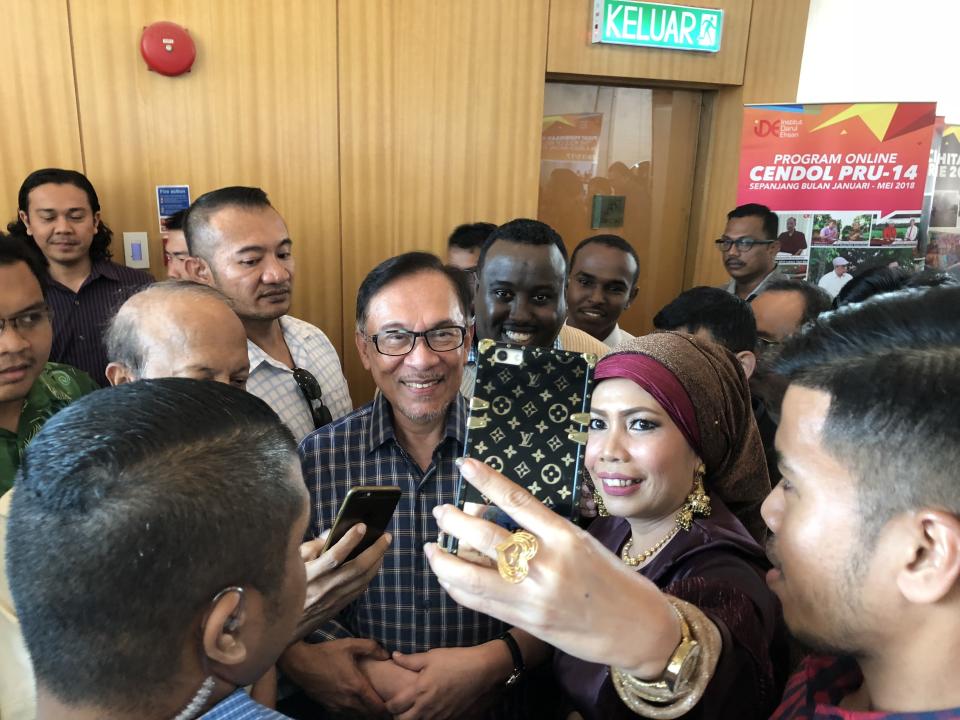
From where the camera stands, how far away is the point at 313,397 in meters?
2.29

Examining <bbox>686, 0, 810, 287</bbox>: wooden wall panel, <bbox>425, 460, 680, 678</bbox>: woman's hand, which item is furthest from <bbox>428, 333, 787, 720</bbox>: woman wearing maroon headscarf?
<bbox>686, 0, 810, 287</bbox>: wooden wall panel

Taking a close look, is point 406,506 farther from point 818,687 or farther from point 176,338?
point 818,687

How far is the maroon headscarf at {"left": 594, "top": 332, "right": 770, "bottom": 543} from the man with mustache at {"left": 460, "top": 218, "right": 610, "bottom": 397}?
3.20 ft

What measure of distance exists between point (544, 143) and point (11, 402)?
3.96 m

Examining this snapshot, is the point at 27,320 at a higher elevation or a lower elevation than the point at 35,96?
lower

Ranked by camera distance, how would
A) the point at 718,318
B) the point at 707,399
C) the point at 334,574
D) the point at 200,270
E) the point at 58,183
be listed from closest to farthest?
the point at 334,574, the point at 707,399, the point at 718,318, the point at 200,270, the point at 58,183

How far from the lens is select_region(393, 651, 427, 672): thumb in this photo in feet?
4.77

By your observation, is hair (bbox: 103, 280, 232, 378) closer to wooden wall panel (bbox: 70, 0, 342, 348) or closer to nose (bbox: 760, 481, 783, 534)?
nose (bbox: 760, 481, 783, 534)

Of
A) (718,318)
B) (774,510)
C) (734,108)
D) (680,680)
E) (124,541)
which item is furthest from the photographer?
(734,108)

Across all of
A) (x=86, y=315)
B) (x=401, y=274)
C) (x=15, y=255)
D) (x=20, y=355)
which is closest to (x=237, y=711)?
(x=401, y=274)

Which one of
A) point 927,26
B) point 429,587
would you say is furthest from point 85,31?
point 927,26

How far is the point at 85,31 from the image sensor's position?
11.3ft

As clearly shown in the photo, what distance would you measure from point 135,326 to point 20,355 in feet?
1.24

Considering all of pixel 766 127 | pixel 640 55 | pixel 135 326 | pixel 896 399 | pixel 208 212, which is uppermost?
pixel 640 55
